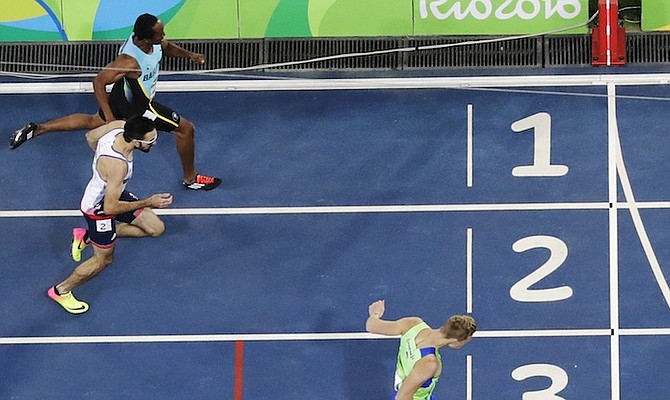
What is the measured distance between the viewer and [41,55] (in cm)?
1427

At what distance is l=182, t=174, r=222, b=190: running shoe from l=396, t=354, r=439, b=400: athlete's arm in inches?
125

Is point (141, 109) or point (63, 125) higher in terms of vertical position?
point (141, 109)

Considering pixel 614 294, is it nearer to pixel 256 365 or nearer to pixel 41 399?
pixel 256 365

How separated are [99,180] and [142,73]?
1.12 meters

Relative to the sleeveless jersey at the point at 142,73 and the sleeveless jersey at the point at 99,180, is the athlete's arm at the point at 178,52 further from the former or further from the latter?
the sleeveless jersey at the point at 99,180

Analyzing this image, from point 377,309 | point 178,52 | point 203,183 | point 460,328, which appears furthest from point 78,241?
point 460,328

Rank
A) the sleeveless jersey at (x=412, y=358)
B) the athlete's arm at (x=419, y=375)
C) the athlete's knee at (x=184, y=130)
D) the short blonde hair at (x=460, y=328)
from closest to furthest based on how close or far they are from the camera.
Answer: the short blonde hair at (x=460, y=328)
the athlete's arm at (x=419, y=375)
the sleeveless jersey at (x=412, y=358)
the athlete's knee at (x=184, y=130)

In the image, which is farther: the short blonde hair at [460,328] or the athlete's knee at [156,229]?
the athlete's knee at [156,229]

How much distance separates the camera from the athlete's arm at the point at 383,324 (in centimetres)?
1165

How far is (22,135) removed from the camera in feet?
43.3

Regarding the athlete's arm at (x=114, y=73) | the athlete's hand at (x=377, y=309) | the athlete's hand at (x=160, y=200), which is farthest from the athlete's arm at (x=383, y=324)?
the athlete's arm at (x=114, y=73)

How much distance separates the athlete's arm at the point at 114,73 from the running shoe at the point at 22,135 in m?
0.97

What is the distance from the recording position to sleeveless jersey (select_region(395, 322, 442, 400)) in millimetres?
11359

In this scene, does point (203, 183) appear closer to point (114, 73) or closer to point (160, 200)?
point (114, 73)
